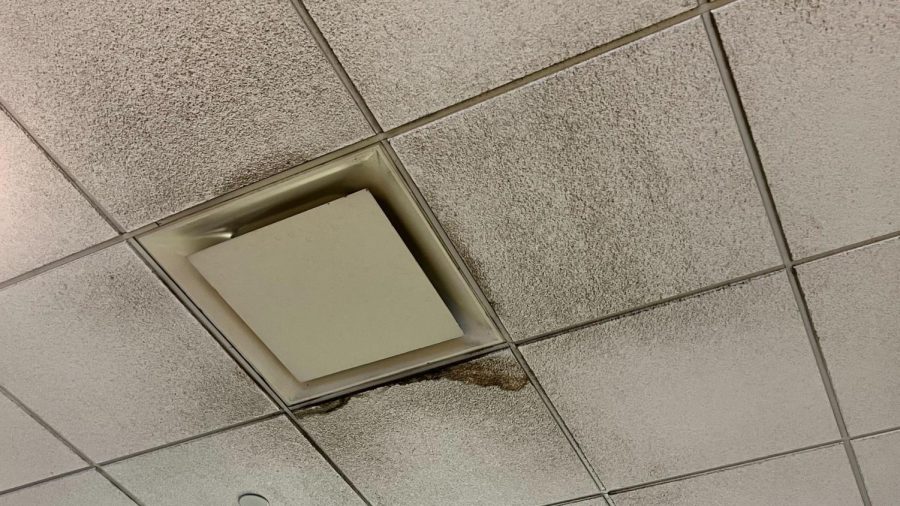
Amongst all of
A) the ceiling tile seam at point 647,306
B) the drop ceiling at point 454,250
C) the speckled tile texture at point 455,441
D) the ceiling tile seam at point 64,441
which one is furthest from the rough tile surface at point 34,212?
the ceiling tile seam at point 647,306

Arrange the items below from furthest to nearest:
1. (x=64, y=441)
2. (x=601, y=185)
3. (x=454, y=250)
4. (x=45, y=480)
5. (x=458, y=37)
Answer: (x=45, y=480)
(x=64, y=441)
(x=454, y=250)
(x=601, y=185)
(x=458, y=37)

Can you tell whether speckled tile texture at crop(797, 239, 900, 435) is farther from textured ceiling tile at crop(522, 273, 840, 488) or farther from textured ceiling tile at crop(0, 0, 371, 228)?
textured ceiling tile at crop(0, 0, 371, 228)

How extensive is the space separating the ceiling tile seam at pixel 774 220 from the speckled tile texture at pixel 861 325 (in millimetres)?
14

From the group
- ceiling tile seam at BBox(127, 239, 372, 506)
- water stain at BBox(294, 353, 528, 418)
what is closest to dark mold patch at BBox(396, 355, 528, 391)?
water stain at BBox(294, 353, 528, 418)

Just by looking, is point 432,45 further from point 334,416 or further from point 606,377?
point 334,416

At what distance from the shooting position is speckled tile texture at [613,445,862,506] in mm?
1831

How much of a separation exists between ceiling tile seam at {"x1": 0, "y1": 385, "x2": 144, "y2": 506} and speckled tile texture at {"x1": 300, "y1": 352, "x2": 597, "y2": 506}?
27.0 inches

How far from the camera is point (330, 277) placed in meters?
1.54

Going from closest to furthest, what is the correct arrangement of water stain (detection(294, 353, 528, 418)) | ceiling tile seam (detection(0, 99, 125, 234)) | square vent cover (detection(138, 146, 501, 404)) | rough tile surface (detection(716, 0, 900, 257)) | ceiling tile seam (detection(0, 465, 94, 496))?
rough tile surface (detection(716, 0, 900, 257)) < ceiling tile seam (detection(0, 99, 125, 234)) < square vent cover (detection(138, 146, 501, 404)) < water stain (detection(294, 353, 528, 418)) < ceiling tile seam (detection(0, 465, 94, 496))

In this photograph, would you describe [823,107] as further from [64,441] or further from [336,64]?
[64,441]

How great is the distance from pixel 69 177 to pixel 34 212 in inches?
5.7

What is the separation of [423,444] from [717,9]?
132 cm

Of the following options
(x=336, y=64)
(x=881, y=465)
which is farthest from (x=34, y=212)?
(x=881, y=465)

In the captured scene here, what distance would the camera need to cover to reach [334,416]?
1845 millimetres
